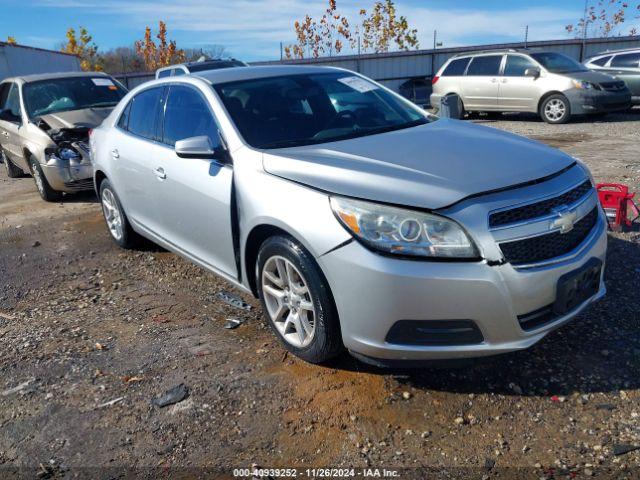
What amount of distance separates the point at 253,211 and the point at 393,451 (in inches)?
56.9

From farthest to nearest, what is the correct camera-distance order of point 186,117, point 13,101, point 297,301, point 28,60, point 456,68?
point 28,60
point 456,68
point 13,101
point 186,117
point 297,301

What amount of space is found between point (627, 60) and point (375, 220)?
544 inches

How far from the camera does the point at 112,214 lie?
5469 mm

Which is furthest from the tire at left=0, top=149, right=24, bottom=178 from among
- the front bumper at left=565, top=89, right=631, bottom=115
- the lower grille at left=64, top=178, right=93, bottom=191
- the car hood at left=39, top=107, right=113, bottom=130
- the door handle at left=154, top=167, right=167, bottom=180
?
the front bumper at left=565, top=89, right=631, bottom=115

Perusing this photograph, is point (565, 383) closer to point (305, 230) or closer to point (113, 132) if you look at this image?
point (305, 230)

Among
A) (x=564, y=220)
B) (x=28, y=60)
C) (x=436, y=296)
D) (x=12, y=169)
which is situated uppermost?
(x=28, y=60)

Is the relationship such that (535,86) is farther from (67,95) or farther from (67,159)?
(67,159)

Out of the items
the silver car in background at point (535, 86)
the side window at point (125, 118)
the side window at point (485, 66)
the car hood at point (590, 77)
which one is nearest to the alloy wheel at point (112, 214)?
the side window at point (125, 118)

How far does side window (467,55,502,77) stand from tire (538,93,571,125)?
4.76ft

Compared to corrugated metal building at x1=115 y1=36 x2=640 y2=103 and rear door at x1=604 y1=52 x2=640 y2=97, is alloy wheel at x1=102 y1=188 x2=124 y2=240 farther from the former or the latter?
corrugated metal building at x1=115 y1=36 x2=640 y2=103

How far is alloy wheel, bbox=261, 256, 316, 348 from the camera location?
2.96 metres

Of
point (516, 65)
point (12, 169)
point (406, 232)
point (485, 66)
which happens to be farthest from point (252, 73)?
point (485, 66)

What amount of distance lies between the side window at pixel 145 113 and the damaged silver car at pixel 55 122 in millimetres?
2987

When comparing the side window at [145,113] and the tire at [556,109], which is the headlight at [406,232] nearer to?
the side window at [145,113]
